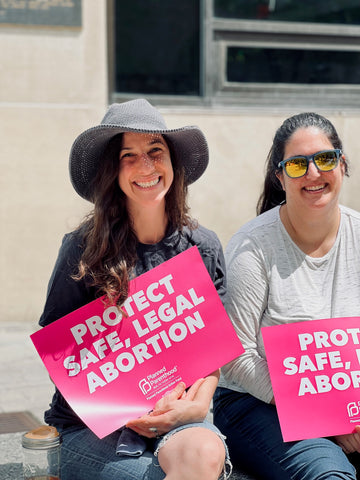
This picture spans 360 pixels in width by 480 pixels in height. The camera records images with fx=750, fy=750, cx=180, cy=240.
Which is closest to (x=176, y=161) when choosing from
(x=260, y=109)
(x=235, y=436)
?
(x=235, y=436)

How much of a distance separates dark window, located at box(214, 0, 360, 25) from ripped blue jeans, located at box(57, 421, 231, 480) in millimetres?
4955

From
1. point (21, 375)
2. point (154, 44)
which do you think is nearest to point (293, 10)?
point (154, 44)

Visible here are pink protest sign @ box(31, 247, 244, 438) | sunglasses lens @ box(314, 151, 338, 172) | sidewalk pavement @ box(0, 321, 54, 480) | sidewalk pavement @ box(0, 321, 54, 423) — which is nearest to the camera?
pink protest sign @ box(31, 247, 244, 438)

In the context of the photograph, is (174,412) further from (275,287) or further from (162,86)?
(162,86)

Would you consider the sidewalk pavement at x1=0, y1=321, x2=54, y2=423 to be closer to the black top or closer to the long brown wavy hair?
the black top

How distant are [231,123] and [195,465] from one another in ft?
15.7

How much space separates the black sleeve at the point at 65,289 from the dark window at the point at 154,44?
4.09 metres

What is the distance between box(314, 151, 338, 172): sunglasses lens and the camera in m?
2.82

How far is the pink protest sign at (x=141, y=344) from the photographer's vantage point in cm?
271

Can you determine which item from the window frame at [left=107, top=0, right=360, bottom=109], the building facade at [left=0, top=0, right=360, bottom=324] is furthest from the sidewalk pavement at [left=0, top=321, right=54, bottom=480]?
the window frame at [left=107, top=0, right=360, bottom=109]

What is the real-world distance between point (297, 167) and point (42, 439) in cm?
135

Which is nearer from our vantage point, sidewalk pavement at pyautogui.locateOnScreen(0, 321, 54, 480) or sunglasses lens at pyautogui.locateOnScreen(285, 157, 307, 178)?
sunglasses lens at pyautogui.locateOnScreen(285, 157, 307, 178)

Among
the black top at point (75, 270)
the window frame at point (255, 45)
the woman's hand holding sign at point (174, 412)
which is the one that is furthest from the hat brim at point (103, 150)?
the window frame at point (255, 45)

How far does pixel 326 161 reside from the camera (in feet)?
9.30
